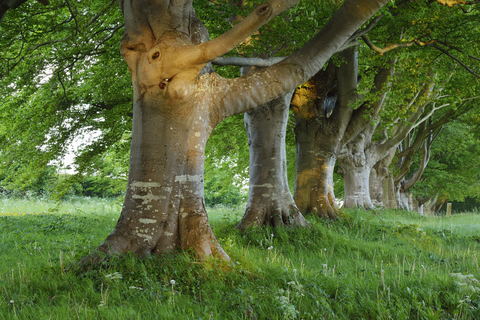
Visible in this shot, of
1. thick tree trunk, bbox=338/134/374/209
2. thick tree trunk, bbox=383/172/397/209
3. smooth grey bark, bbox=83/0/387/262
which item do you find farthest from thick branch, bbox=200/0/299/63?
thick tree trunk, bbox=383/172/397/209

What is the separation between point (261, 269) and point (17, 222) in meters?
7.20

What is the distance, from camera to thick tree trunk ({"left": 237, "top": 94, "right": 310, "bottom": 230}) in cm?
663

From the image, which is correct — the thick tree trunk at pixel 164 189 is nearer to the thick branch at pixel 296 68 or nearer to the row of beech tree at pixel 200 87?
the row of beech tree at pixel 200 87

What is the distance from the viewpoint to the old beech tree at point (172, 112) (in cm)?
392

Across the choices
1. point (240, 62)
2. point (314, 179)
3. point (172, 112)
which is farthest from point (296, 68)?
point (314, 179)

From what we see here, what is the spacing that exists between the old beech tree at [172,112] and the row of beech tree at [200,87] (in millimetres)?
15

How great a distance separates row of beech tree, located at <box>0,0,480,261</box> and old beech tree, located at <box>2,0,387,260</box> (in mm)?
15

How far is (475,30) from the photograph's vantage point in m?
7.61

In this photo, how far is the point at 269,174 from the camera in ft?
22.4

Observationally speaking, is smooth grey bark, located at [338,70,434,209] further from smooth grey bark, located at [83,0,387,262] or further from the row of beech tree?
smooth grey bark, located at [83,0,387,262]

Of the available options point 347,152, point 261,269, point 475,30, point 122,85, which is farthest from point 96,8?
point 347,152

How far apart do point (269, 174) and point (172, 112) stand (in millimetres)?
3150

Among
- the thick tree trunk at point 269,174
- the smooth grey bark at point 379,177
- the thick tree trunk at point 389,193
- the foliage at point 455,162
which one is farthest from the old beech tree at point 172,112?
the foliage at point 455,162

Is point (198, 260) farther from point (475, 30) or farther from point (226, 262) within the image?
point (475, 30)
